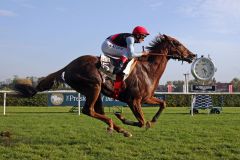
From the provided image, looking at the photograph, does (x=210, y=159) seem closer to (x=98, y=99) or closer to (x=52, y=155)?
(x=98, y=99)

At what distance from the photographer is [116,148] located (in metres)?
7.60

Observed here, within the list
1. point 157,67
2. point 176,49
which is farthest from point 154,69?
point 176,49

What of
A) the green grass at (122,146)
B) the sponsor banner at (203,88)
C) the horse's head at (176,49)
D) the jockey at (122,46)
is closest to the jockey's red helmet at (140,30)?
the jockey at (122,46)

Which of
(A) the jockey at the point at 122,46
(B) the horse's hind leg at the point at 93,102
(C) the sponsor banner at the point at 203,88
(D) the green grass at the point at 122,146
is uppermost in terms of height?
(A) the jockey at the point at 122,46

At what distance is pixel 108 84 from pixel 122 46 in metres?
0.71

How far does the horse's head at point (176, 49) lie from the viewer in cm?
772

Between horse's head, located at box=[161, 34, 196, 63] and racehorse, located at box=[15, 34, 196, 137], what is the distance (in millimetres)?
19

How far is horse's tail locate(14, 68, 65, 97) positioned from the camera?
7.47m

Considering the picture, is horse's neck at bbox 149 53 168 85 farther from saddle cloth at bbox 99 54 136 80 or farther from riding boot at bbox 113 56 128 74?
riding boot at bbox 113 56 128 74

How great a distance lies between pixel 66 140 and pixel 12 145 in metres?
1.26

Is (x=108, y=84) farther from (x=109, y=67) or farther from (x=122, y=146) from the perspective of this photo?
(x=122, y=146)

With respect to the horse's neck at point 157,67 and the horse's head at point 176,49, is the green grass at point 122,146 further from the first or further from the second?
the horse's head at point 176,49

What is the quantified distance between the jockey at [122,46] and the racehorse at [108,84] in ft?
0.76

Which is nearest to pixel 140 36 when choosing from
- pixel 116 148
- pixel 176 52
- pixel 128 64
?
pixel 128 64
